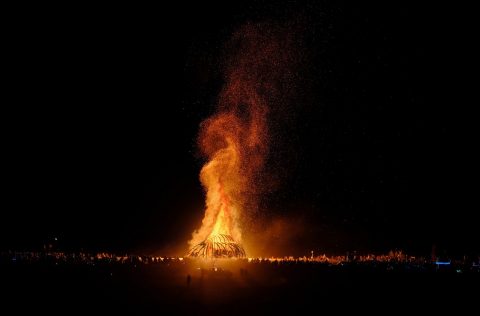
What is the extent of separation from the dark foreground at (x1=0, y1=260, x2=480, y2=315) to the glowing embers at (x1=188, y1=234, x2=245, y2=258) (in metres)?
2.83

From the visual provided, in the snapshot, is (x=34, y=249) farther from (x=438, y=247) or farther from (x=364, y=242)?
(x=438, y=247)

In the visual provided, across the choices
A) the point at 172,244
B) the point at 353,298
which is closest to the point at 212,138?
the point at 172,244

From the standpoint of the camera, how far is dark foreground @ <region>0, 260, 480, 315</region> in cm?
1944

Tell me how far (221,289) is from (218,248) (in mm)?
9935

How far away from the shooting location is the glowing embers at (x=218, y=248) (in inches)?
1259

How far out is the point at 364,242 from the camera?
5025 centimetres

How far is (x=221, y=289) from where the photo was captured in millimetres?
22203

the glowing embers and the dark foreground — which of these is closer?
the dark foreground

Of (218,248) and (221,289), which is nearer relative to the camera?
(221,289)

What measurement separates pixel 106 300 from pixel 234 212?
1586cm

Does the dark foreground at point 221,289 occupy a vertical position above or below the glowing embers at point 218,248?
below

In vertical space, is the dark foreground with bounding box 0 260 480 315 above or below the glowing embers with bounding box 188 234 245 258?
below

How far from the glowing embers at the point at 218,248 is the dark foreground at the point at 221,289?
283cm

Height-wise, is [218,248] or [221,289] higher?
[218,248]
